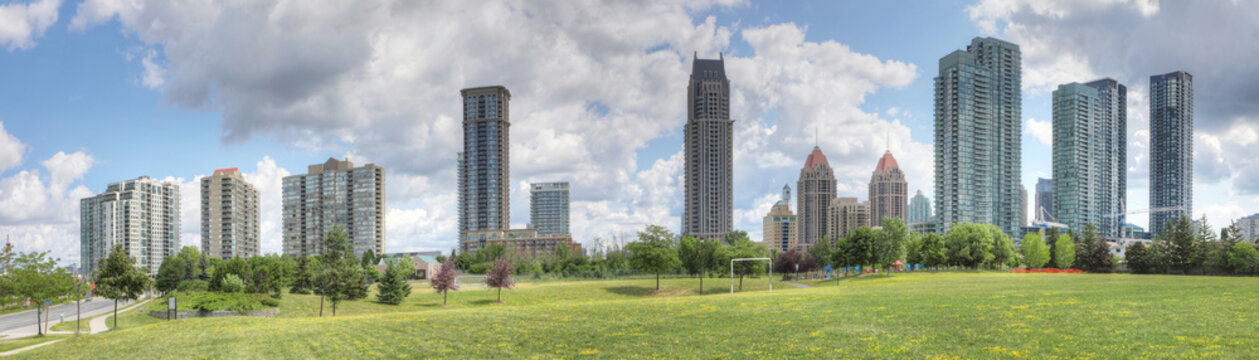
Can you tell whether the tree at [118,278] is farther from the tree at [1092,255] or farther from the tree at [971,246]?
the tree at [1092,255]

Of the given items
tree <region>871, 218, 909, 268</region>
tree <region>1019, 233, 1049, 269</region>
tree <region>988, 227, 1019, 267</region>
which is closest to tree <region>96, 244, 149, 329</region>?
tree <region>871, 218, 909, 268</region>

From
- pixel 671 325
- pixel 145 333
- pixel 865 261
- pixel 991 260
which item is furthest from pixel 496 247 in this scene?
pixel 671 325

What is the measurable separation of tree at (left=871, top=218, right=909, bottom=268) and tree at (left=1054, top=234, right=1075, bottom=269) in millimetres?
24313

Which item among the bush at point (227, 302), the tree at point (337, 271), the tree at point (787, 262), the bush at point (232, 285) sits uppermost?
the tree at point (337, 271)

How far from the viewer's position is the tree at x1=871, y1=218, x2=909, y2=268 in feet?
316

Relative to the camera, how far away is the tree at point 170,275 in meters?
99.8

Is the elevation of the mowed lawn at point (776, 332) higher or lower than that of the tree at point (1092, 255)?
higher

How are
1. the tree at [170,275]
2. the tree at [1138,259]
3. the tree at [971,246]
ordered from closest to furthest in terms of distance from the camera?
the tree at [1138,259] → the tree at [170,275] → the tree at [971,246]

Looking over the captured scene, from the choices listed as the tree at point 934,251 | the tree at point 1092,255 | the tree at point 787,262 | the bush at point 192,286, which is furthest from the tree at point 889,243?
the bush at point 192,286

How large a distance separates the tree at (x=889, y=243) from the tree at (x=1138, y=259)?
29.9 meters

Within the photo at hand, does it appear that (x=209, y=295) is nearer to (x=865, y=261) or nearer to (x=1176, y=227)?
(x=865, y=261)

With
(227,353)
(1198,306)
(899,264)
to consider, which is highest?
(1198,306)

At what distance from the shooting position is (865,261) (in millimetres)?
97750

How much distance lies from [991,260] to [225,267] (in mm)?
114093
